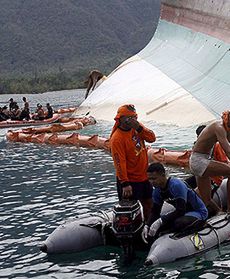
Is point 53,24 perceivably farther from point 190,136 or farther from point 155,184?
point 155,184

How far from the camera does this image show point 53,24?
18088cm

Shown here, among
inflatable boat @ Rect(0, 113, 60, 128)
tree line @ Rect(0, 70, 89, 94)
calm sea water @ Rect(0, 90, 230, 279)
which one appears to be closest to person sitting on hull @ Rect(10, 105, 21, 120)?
inflatable boat @ Rect(0, 113, 60, 128)

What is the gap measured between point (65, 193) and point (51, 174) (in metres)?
2.96

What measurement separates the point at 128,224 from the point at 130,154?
117 cm

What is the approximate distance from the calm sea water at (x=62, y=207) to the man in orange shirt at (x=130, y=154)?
0.92m

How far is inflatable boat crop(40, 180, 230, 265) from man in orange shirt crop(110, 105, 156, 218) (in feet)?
1.56

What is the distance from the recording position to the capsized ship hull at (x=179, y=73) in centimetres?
2211

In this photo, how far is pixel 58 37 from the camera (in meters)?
175

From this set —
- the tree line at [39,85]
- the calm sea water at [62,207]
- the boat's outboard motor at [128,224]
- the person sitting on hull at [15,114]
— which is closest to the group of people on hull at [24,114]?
the person sitting on hull at [15,114]

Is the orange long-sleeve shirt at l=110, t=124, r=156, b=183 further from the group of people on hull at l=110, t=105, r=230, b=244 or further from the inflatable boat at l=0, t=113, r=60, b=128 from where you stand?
the inflatable boat at l=0, t=113, r=60, b=128

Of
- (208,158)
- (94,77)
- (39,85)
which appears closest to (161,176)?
(208,158)

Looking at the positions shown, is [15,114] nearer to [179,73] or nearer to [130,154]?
[179,73]

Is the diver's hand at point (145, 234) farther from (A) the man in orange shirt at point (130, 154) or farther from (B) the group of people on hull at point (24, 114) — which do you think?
(B) the group of people on hull at point (24, 114)

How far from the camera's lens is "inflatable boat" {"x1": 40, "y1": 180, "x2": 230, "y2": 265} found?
7.95 meters
